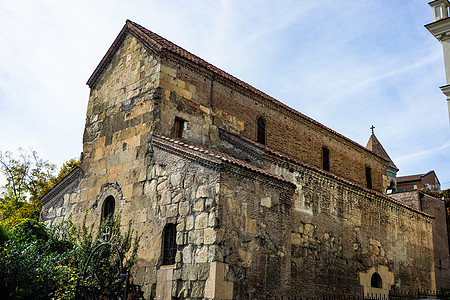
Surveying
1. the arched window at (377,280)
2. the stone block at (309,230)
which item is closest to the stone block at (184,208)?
the stone block at (309,230)

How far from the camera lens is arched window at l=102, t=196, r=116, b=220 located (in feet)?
48.0

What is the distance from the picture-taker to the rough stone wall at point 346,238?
48.1ft

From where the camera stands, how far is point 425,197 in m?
24.3

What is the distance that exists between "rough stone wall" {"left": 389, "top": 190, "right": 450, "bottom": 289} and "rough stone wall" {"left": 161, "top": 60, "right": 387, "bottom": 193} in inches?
87.0

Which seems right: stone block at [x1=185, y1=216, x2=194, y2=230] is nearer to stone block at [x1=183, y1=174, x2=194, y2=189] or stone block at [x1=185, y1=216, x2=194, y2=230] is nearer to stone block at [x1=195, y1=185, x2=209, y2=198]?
stone block at [x1=195, y1=185, x2=209, y2=198]

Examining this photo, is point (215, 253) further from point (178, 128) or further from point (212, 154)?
point (178, 128)

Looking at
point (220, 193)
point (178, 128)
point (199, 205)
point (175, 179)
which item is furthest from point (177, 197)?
point (178, 128)

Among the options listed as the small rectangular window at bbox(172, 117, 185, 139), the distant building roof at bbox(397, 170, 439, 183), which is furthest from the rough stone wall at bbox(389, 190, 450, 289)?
the distant building roof at bbox(397, 170, 439, 183)

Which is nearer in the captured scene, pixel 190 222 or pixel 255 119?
pixel 190 222

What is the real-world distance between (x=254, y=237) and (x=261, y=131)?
635 centimetres

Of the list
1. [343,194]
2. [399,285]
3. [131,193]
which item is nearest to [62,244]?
[131,193]

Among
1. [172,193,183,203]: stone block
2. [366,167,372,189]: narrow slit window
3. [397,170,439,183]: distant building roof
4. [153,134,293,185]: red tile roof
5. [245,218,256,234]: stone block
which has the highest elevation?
[397,170,439,183]: distant building roof

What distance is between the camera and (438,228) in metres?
24.5

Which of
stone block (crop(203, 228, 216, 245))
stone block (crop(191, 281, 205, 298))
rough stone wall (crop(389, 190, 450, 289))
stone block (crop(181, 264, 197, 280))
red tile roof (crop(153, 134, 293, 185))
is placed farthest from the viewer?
rough stone wall (crop(389, 190, 450, 289))
